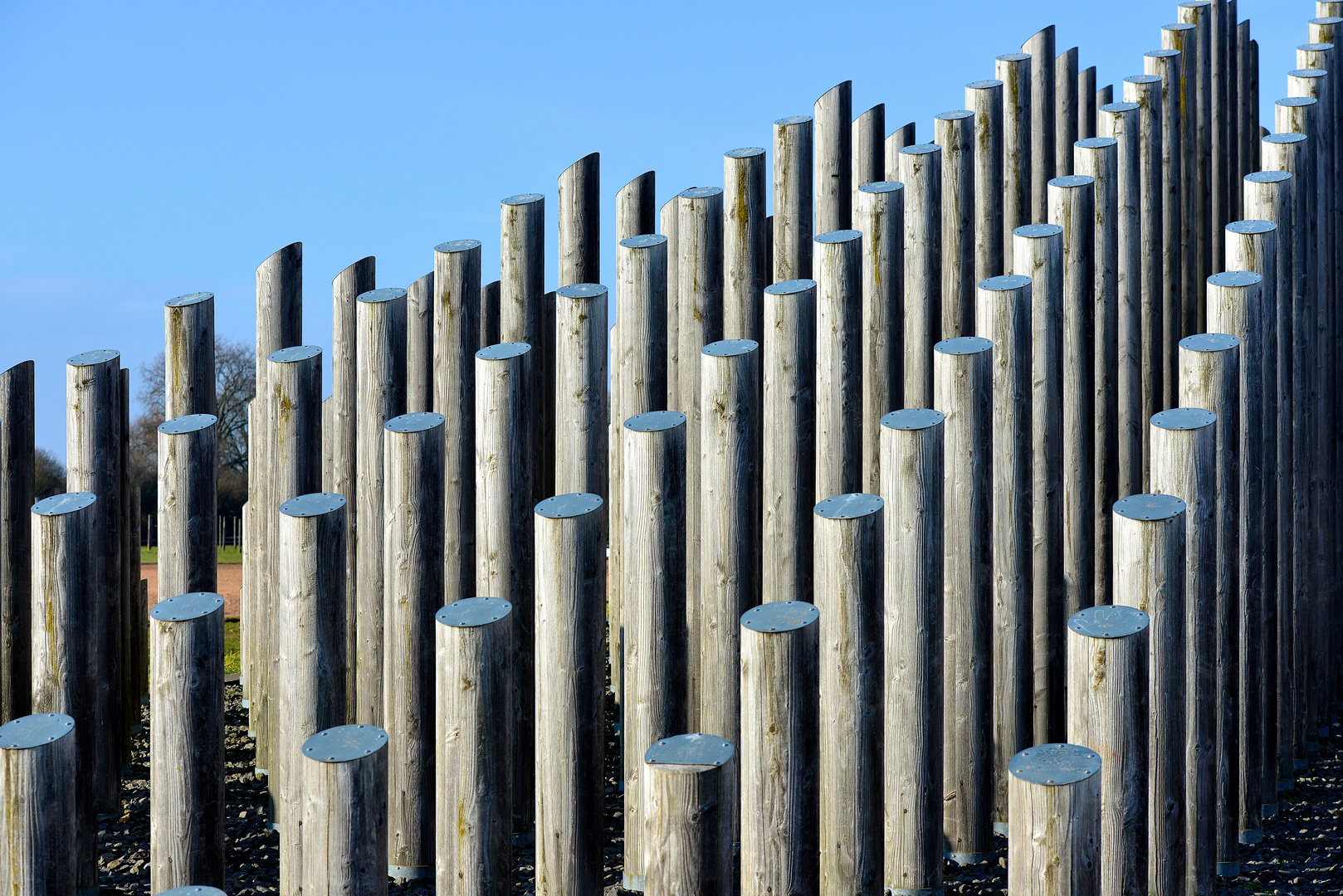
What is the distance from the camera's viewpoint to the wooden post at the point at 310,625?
14.6 feet

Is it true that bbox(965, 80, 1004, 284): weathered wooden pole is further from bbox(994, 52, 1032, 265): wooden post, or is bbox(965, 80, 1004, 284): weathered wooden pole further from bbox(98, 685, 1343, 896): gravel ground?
bbox(98, 685, 1343, 896): gravel ground

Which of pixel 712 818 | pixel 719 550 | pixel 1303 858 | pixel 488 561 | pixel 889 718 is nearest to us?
pixel 712 818

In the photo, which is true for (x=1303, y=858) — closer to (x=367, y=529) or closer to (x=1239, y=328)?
(x=1239, y=328)

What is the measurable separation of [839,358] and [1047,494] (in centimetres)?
84

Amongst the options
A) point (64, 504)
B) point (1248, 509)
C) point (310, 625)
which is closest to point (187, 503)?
point (64, 504)

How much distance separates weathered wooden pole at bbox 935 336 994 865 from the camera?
4758mm

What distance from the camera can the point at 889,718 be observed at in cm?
450

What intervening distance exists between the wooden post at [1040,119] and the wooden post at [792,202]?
3.82ft

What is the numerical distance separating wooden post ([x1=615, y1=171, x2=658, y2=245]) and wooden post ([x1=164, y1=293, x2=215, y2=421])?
1618 millimetres

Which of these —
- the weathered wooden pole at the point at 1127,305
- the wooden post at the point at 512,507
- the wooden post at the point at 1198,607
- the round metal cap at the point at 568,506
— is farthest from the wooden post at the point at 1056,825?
the weathered wooden pole at the point at 1127,305

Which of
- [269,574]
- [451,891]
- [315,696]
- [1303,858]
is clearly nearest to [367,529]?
[269,574]

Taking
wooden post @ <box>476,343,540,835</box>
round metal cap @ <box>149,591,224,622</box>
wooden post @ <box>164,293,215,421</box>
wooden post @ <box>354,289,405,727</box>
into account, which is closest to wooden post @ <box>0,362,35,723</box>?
wooden post @ <box>164,293,215,421</box>

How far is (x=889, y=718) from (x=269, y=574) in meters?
2.39

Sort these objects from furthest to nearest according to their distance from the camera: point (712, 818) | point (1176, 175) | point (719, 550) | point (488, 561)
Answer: point (1176, 175) < point (488, 561) < point (719, 550) < point (712, 818)
